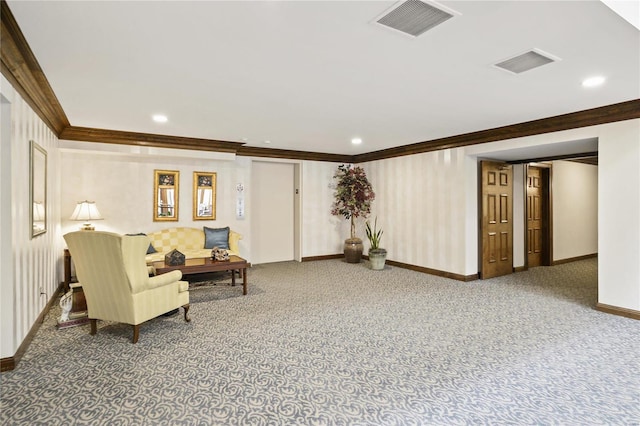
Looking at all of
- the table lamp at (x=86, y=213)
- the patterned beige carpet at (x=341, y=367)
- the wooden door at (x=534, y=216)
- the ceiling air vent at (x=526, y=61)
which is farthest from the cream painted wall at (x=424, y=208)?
the table lamp at (x=86, y=213)

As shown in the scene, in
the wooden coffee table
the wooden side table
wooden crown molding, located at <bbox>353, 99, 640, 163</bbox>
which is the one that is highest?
wooden crown molding, located at <bbox>353, 99, 640, 163</bbox>

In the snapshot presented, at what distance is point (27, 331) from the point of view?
129 inches

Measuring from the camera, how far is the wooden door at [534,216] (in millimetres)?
7340

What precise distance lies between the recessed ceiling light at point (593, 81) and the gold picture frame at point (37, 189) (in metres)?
5.40

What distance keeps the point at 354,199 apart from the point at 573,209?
5.11 metres

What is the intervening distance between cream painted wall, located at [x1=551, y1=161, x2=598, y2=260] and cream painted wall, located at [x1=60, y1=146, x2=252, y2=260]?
6.72 meters

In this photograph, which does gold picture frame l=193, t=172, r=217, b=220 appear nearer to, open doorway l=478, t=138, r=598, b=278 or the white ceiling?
the white ceiling

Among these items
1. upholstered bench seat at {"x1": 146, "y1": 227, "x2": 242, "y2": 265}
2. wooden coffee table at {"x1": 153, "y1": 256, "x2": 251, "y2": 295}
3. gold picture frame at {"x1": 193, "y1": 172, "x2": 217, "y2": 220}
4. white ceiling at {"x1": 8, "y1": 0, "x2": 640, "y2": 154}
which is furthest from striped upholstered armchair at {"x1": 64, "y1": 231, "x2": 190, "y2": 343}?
gold picture frame at {"x1": 193, "y1": 172, "x2": 217, "y2": 220}

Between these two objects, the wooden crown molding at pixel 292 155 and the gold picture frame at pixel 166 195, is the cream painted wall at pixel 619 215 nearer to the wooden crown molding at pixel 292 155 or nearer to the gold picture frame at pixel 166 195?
the wooden crown molding at pixel 292 155

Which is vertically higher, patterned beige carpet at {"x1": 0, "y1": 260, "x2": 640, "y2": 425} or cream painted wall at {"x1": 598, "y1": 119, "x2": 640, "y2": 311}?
cream painted wall at {"x1": 598, "y1": 119, "x2": 640, "y2": 311}

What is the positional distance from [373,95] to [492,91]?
122 centimetres

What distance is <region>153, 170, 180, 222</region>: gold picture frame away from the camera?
21.0 feet

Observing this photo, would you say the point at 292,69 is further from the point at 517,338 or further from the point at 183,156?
the point at 183,156

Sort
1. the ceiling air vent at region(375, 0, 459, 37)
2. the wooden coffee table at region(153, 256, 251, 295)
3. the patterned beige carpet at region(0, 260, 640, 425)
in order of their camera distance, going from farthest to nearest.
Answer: the wooden coffee table at region(153, 256, 251, 295)
the patterned beige carpet at region(0, 260, 640, 425)
the ceiling air vent at region(375, 0, 459, 37)
